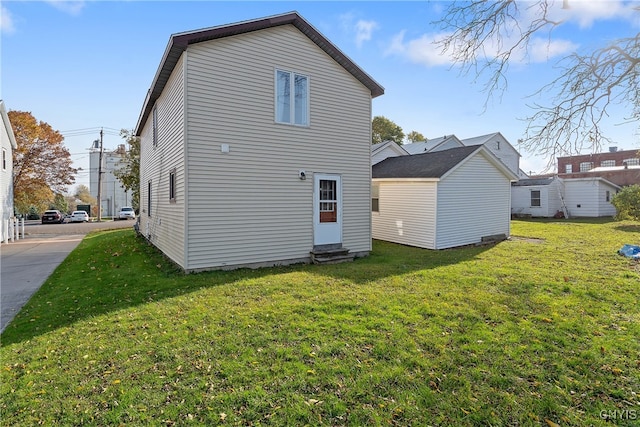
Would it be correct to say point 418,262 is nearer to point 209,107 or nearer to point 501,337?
point 501,337

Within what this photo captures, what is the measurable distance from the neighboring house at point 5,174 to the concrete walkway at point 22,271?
6.84 ft

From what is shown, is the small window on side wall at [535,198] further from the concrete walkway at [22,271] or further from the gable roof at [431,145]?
the concrete walkway at [22,271]

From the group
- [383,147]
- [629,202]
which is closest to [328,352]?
[383,147]

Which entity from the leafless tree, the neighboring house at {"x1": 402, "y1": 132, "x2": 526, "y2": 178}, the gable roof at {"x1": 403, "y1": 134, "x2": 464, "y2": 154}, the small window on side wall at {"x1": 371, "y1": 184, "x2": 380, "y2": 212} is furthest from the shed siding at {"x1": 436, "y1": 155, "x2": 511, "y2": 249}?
the neighboring house at {"x1": 402, "y1": 132, "x2": 526, "y2": 178}

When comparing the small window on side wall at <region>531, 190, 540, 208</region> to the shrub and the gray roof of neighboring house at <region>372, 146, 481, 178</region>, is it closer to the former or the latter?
the shrub

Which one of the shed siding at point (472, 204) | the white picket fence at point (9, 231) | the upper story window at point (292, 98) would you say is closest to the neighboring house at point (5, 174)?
the white picket fence at point (9, 231)

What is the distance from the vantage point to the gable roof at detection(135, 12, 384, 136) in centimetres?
771

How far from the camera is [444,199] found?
40.3 feet

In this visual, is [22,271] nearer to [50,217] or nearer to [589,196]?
[50,217]

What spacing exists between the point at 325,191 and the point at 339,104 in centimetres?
278

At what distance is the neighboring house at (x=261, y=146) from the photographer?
8016 mm

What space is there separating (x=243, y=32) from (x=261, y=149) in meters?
3.05

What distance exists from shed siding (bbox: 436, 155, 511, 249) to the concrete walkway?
39.0ft

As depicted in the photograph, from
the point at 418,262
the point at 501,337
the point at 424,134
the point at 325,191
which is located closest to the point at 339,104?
the point at 325,191
